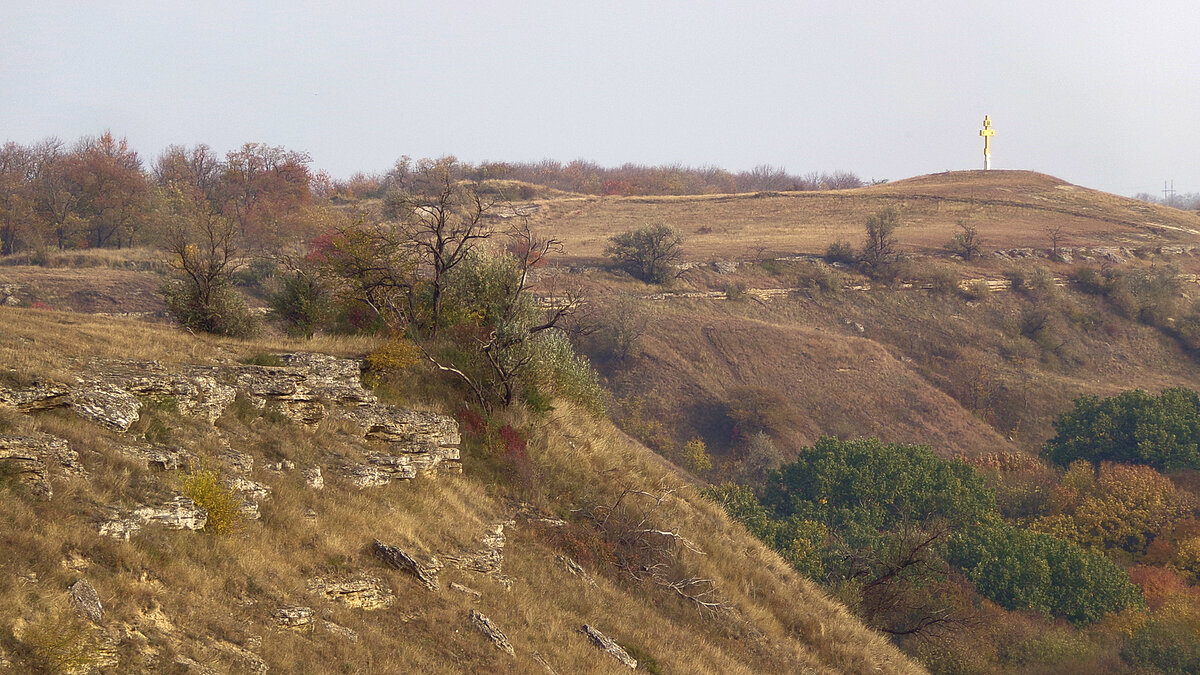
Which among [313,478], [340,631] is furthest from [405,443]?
[340,631]

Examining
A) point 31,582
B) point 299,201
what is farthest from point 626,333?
point 31,582

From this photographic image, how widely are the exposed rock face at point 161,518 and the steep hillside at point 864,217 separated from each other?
57.7m

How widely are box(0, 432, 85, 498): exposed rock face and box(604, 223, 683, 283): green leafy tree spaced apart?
179 ft

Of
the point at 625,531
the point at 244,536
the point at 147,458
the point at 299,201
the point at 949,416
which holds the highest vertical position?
the point at 299,201

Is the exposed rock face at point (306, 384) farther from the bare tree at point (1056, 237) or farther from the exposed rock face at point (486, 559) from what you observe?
the bare tree at point (1056, 237)

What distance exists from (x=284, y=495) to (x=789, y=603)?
38.6ft

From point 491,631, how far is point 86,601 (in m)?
5.20

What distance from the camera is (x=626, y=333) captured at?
2098 inches

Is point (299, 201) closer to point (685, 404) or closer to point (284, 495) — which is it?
point (685, 404)

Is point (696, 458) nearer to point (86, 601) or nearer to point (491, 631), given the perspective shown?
point (491, 631)

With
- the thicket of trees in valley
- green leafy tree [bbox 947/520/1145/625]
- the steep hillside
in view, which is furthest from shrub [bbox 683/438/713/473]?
the steep hillside

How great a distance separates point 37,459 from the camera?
8.80 metres

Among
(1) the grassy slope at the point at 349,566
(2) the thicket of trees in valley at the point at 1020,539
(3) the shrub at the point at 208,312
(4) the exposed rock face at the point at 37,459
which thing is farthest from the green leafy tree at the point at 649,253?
(4) the exposed rock face at the point at 37,459

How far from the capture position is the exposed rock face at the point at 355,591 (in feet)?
33.3
